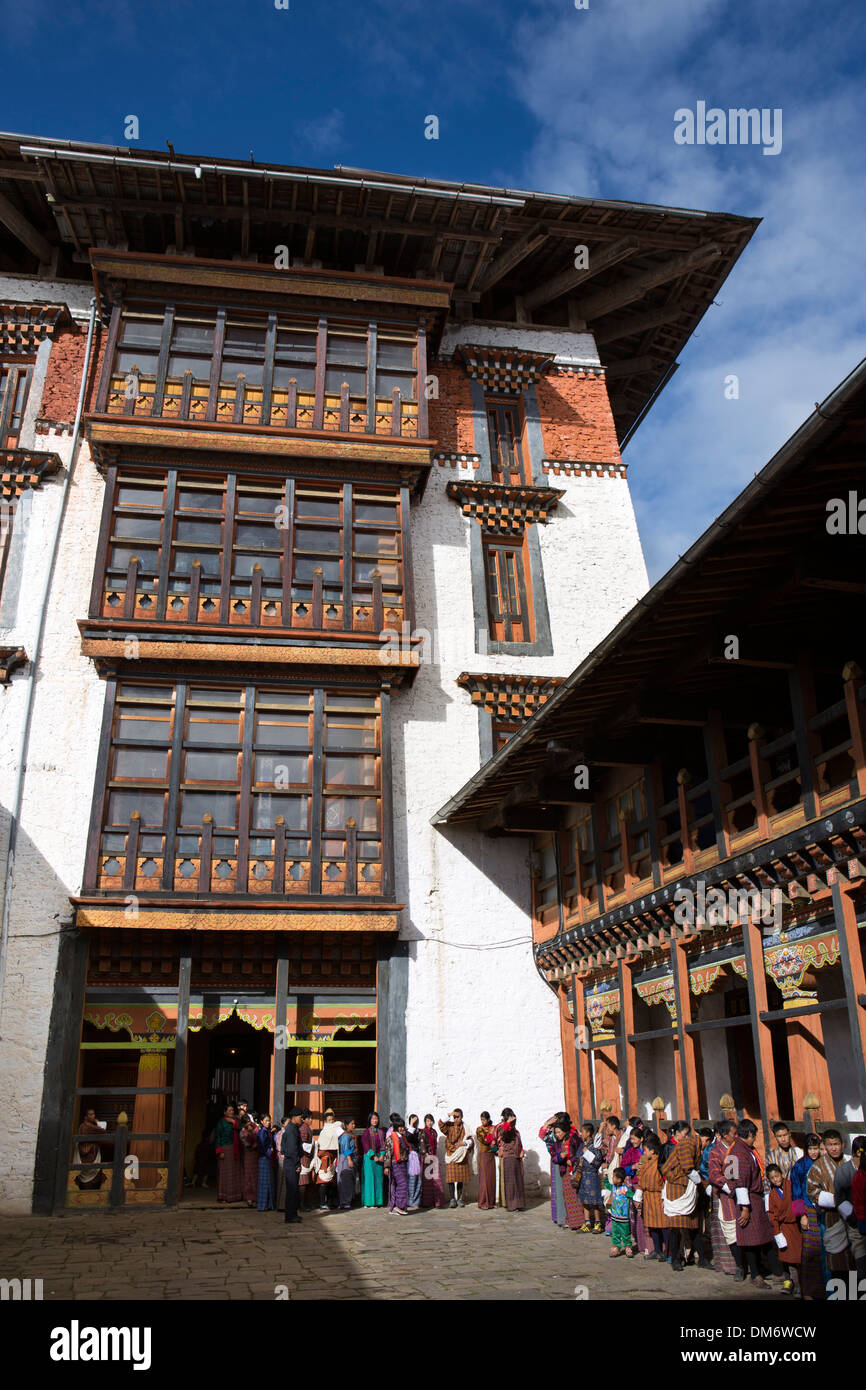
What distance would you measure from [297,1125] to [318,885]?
10.3ft

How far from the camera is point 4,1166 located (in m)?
13.4

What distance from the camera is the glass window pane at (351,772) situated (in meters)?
15.5

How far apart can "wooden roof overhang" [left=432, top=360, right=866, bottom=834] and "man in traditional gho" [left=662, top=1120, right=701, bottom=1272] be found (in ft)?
13.1

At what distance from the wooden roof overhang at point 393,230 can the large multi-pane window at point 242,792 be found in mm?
7993

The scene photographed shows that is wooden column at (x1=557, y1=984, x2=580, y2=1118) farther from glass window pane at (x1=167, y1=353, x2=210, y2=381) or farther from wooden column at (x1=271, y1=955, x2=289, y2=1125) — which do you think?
glass window pane at (x1=167, y1=353, x2=210, y2=381)

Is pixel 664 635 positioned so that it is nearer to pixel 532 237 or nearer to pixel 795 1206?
pixel 795 1206

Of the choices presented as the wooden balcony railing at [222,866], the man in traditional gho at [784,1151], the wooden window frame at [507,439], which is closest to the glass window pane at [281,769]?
the wooden balcony railing at [222,866]

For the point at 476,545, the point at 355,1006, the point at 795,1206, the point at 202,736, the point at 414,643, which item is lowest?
the point at 795,1206

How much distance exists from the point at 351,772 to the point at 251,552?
147 inches

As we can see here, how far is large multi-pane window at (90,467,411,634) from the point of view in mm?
15930

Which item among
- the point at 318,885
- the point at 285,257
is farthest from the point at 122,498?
the point at 318,885

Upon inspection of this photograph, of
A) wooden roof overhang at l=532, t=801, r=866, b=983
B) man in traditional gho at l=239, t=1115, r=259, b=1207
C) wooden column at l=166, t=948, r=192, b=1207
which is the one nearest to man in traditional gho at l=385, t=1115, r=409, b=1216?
man in traditional gho at l=239, t=1115, r=259, b=1207

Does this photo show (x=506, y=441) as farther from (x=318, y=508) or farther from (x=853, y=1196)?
(x=853, y=1196)

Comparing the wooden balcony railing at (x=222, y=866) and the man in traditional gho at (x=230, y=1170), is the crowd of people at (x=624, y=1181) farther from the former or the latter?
the wooden balcony railing at (x=222, y=866)
